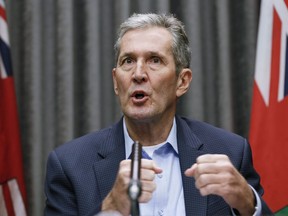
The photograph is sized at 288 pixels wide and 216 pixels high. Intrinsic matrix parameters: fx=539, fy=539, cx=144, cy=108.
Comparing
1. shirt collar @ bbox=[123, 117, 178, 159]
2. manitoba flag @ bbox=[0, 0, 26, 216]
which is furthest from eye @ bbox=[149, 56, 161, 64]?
manitoba flag @ bbox=[0, 0, 26, 216]

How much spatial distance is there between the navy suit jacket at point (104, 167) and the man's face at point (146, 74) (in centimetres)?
18

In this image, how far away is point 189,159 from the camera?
2217 millimetres

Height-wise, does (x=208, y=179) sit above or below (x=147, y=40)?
below

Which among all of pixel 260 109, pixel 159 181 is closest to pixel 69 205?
pixel 159 181

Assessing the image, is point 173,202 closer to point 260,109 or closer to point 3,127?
point 260,109

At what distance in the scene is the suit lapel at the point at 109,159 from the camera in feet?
6.86

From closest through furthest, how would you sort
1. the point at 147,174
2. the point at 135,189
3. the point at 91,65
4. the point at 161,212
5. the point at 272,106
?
the point at 135,189 < the point at 147,174 < the point at 161,212 < the point at 272,106 < the point at 91,65

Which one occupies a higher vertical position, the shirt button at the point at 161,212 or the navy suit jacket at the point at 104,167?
the navy suit jacket at the point at 104,167

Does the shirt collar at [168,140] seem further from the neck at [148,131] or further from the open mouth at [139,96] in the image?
the open mouth at [139,96]

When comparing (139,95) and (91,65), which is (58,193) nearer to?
(139,95)

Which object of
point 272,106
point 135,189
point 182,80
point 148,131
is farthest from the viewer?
point 272,106

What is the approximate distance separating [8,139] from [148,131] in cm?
88

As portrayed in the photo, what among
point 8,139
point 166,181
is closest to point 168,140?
point 166,181

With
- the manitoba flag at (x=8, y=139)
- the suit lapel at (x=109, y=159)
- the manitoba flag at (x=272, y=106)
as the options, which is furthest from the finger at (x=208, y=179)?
the manitoba flag at (x=8, y=139)
